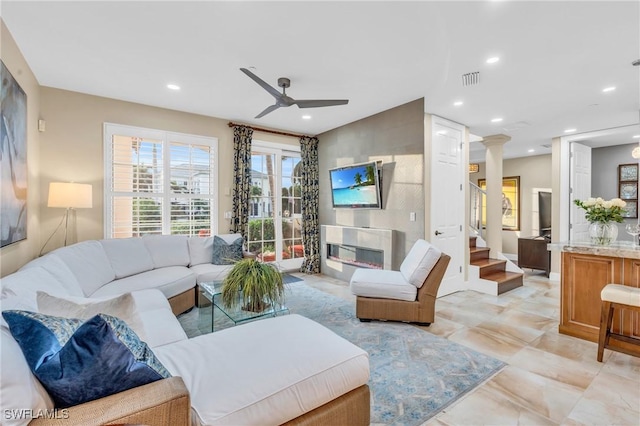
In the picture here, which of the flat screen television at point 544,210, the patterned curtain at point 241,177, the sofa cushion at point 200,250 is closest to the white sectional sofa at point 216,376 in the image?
the sofa cushion at point 200,250

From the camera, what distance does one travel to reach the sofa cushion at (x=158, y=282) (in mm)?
2877

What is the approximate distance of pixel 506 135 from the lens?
17.0 ft

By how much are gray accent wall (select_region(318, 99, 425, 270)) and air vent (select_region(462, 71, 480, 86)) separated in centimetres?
80

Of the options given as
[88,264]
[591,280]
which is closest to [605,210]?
[591,280]

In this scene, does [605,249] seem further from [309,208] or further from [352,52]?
[309,208]

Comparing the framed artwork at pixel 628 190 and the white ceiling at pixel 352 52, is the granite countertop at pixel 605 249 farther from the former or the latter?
the framed artwork at pixel 628 190

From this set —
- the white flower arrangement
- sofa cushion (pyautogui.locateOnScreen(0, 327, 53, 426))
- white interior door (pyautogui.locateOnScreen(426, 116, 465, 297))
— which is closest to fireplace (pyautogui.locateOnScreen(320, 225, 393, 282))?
white interior door (pyautogui.locateOnScreen(426, 116, 465, 297))

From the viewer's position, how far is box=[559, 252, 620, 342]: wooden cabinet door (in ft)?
8.95

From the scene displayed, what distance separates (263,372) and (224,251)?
2.99 m

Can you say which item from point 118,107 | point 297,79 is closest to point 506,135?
point 297,79

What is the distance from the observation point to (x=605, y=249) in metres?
2.65

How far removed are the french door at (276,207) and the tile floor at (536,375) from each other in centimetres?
299

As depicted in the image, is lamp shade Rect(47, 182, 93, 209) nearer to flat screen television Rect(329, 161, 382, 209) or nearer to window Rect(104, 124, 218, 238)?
window Rect(104, 124, 218, 238)

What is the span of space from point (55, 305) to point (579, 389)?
3.27 m
